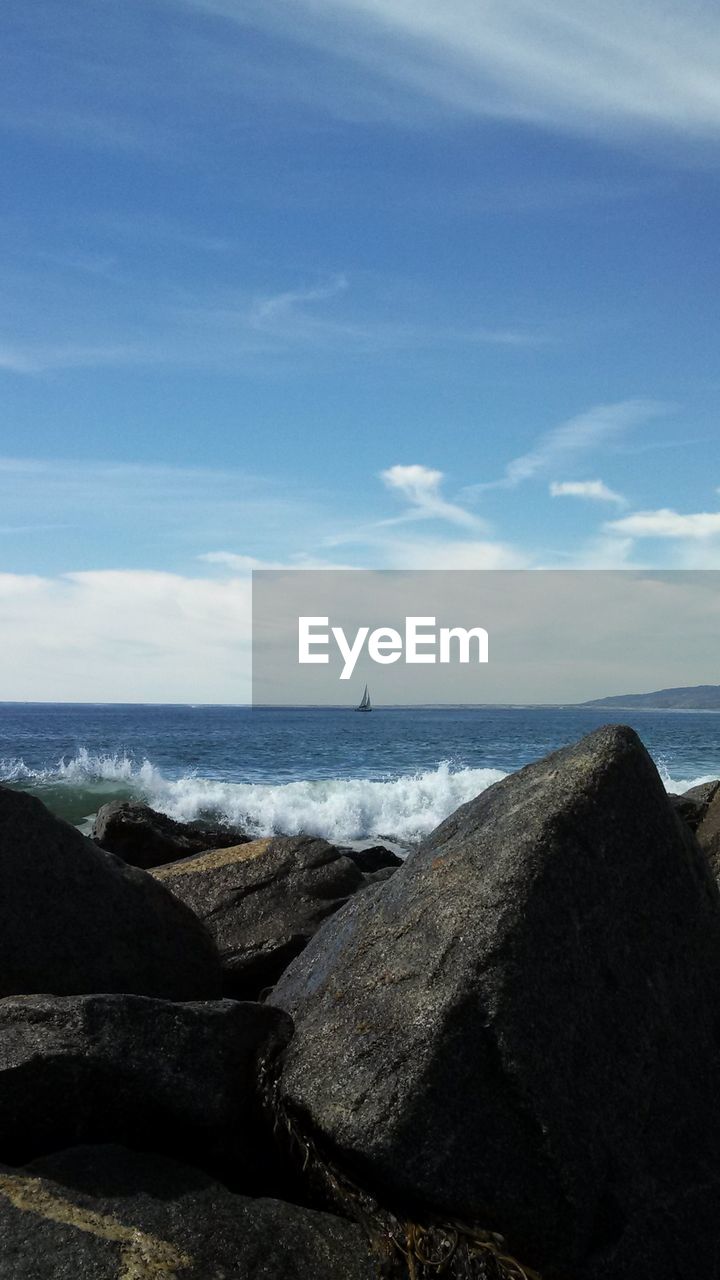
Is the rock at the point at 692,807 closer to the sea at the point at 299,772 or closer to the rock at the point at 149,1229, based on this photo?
the rock at the point at 149,1229

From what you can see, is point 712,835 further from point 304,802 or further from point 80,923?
point 304,802

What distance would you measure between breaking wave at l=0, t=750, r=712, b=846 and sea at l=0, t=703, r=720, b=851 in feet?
0.10

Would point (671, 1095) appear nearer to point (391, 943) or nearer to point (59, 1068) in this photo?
point (391, 943)

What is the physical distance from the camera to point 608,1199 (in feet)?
12.1

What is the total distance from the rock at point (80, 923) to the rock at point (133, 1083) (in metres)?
1.03

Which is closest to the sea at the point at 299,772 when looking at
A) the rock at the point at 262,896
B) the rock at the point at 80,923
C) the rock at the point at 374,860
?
the rock at the point at 374,860

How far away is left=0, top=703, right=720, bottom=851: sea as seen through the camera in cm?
2292

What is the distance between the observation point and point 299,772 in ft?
132

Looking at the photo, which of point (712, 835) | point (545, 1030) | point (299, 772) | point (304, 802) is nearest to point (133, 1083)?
point (545, 1030)

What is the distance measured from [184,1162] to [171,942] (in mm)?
1784

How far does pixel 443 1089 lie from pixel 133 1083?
1128 mm

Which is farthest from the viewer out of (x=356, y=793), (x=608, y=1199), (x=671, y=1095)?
(x=356, y=793)

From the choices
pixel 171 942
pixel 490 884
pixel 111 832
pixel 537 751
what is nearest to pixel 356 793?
pixel 111 832

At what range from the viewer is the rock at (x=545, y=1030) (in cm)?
361
